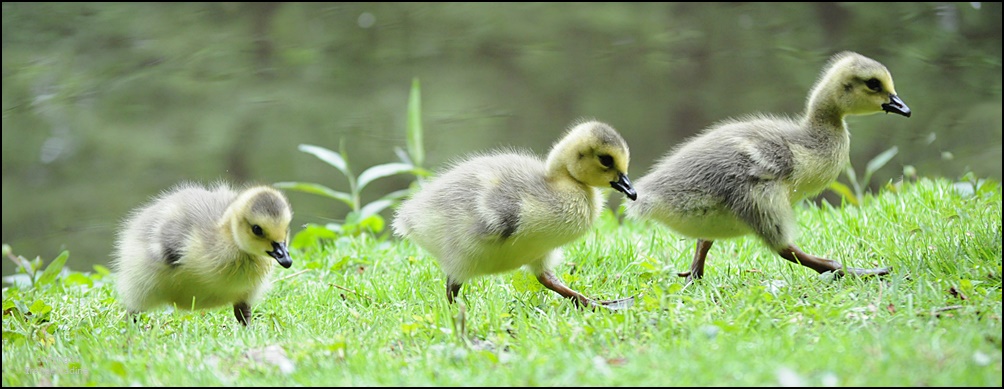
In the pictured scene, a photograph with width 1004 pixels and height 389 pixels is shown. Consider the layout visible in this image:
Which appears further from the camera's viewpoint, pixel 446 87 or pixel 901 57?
pixel 446 87

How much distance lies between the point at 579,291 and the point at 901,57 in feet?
20.5

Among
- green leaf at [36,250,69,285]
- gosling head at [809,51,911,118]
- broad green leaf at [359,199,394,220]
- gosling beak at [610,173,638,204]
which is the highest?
gosling head at [809,51,911,118]

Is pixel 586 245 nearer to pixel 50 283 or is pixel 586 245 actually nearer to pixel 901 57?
pixel 50 283

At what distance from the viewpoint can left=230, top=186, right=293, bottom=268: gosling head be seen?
14.3 feet

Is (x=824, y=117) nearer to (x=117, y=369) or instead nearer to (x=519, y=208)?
(x=519, y=208)

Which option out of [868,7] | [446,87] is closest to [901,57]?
[868,7]

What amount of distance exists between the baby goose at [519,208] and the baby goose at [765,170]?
33cm

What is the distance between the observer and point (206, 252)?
4.48 meters

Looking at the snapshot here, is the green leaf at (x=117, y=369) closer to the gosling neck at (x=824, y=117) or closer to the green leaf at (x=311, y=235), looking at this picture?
the green leaf at (x=311, y=235)

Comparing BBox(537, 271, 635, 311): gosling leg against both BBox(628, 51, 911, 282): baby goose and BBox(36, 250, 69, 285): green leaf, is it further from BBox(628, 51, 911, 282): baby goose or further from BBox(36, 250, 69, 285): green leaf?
BBox(36, 250, 69, 285): green leaf

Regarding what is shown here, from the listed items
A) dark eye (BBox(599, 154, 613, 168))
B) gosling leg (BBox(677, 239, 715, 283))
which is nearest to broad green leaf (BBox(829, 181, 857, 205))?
gosling leg (BBox(677, 239, 715, 283))

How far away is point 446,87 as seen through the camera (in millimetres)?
10695

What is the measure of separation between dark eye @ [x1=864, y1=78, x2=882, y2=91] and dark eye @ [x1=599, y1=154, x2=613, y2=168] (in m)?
1.41

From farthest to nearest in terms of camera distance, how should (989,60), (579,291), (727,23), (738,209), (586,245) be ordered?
(727,23) < (989,60) < (586,245) < (579,291) < (738,209)
